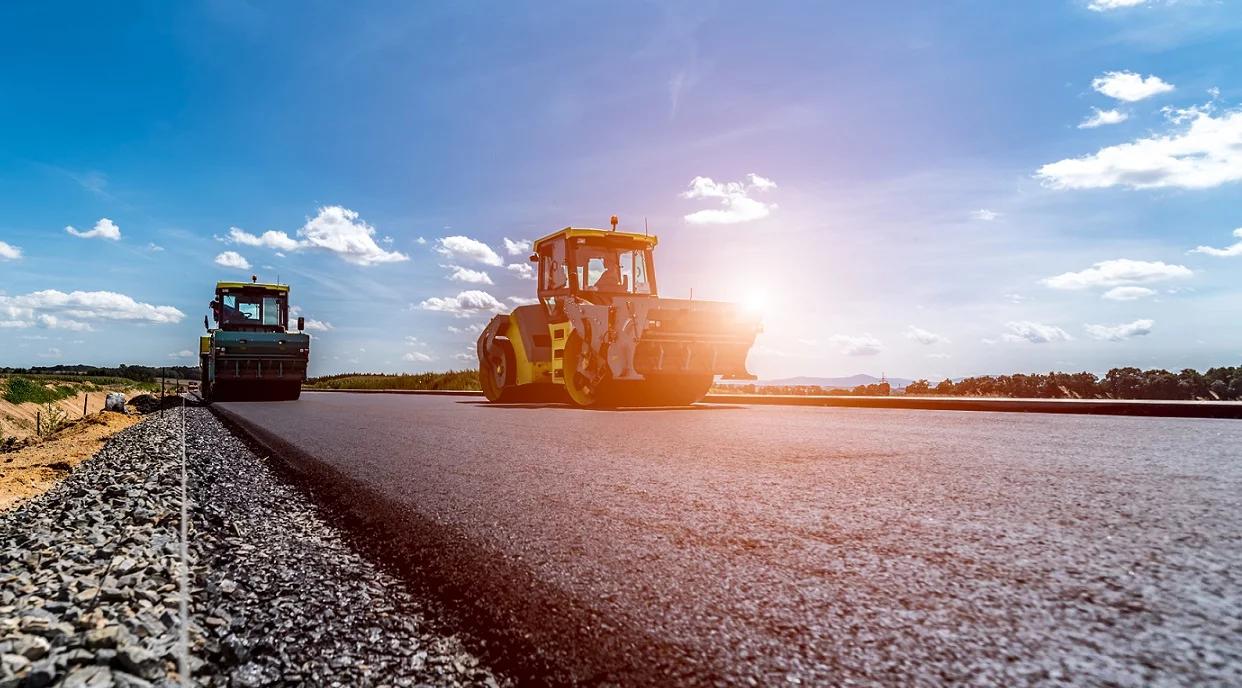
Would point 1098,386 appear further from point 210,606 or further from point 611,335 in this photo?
point 210,606

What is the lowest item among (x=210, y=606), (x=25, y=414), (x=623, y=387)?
(x=25, y=414)

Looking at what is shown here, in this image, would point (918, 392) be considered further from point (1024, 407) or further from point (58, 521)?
point (58, 521)

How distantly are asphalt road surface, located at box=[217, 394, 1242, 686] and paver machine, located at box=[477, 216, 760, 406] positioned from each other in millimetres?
5906

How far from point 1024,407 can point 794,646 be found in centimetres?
854

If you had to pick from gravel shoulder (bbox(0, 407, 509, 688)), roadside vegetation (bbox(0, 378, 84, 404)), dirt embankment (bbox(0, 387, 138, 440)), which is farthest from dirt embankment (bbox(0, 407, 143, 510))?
roadside vegetation (bbox(0, 378, 84, 404))

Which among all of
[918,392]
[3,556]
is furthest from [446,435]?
[918,392]

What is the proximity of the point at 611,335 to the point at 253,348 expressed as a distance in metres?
11.3

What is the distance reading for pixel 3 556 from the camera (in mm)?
2490

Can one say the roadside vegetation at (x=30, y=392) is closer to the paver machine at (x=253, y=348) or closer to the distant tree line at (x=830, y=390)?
the paver machine at (x=253, y=348)

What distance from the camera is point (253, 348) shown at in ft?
57.7

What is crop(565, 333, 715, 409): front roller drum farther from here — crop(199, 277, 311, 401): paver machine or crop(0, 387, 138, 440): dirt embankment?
crop(0, 387, 138, 440): dirt embankment

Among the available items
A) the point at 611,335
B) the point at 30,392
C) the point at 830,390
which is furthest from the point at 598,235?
the point at 30,392

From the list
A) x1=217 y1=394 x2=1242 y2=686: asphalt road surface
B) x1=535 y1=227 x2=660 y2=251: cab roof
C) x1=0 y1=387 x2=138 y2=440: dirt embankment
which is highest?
x1=535 y1=227 x2=660 y2=251: cab roof

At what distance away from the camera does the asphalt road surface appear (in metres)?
1.46
